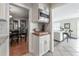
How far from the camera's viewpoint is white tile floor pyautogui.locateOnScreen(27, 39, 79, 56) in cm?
139

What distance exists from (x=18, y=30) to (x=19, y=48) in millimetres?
283

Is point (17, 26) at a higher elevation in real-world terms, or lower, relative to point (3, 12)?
lower

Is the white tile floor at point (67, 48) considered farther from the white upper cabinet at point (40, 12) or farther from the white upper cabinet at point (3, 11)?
the white upper cabinet at point (3, 11)

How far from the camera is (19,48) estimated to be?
1343mm

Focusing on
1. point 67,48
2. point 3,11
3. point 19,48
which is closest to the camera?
point 3,11

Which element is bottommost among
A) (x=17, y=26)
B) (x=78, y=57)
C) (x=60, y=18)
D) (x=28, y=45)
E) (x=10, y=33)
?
(x=78, y=57)

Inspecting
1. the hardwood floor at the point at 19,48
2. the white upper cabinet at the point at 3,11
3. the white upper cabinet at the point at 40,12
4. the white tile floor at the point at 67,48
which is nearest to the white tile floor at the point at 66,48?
the white tile floor at the point at 67,48

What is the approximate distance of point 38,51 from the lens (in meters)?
1.40

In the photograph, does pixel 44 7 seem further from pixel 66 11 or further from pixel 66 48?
pixel 66 48

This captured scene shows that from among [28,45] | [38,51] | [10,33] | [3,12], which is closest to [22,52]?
[28,45]

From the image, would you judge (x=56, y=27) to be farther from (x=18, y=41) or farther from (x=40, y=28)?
(x=18, y=41)

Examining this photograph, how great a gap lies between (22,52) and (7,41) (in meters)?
0.30

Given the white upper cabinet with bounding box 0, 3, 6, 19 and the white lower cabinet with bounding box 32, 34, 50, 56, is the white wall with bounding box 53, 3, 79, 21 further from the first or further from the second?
the white upper cabinet with bounding box 0, 3, 6, 19

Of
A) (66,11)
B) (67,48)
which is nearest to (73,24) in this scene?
(66,11)
